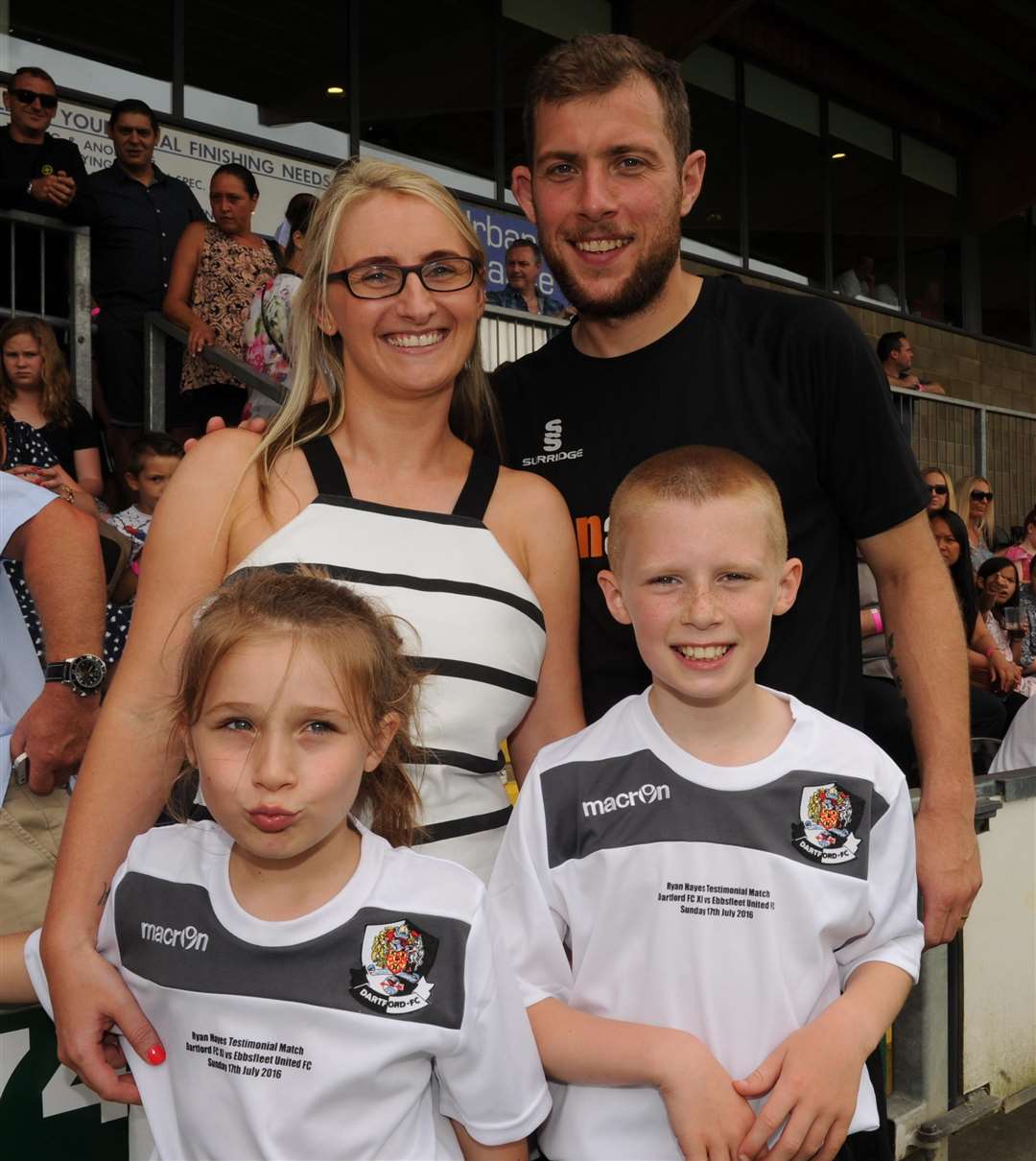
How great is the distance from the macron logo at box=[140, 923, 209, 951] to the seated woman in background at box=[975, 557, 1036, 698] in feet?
22.8

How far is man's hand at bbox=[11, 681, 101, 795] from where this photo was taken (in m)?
2.16

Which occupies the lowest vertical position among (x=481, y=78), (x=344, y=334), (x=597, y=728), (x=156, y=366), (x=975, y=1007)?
(x=975, y=1007)

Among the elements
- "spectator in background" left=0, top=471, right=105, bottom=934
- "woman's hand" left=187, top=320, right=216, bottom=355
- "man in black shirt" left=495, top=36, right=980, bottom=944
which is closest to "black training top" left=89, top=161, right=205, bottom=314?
"woman's hand" left=187, top=320, right=216, bottom=355

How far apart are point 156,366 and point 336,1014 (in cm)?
545

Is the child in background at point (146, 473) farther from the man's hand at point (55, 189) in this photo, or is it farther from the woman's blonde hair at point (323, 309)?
the woman's blonde hair at point (323, 309)

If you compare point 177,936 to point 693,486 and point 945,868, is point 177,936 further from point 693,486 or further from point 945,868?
point 945,868

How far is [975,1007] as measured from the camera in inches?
119

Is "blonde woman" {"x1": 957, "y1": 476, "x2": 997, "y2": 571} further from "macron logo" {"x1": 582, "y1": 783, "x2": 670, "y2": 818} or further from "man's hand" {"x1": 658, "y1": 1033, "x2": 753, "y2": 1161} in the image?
"man's hand" {"x1": 658, "y1": 1033, "x2": 753, "y2": 1161}

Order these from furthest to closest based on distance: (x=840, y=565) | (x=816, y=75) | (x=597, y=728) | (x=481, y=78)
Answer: (x=816, y=75) < (x=481, y=78) < (x=840, y=565) < (x=597, y=728)

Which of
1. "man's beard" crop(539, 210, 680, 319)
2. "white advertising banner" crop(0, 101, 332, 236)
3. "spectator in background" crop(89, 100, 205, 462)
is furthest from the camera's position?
"white advertising banner" crop(0, 101, 332, 236)

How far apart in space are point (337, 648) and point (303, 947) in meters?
0.40

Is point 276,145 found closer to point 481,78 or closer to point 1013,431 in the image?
point 481,78

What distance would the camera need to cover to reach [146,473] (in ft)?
18.4

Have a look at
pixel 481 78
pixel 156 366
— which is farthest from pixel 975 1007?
pixel 481 78
